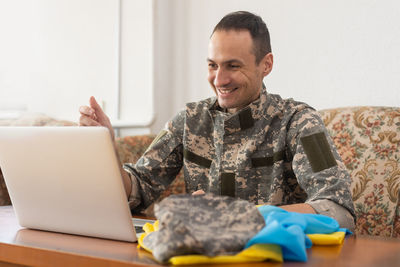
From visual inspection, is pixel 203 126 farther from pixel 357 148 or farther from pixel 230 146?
pixel 357 148

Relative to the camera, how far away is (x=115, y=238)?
1.02 meters

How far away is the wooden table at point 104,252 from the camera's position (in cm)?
86

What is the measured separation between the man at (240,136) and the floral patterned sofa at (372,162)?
54 centimetres

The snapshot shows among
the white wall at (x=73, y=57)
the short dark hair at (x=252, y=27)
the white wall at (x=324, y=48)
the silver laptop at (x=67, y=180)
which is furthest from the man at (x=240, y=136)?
the white wall at (x=73, y=57)

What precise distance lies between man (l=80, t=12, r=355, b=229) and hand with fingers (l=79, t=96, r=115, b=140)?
8.5 inches

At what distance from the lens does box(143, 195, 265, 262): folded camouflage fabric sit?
81 cm

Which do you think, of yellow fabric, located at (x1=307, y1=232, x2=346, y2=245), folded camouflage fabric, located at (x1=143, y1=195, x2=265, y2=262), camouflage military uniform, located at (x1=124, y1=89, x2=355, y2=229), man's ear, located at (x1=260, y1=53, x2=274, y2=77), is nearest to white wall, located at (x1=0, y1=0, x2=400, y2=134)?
man's ear, located at (x1=260, y1=53, x2=274, y2=77)

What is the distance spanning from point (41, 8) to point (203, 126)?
187cm

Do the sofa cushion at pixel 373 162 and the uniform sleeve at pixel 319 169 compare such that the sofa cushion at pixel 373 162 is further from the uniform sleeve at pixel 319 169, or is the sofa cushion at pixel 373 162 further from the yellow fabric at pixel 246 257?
the yellow fabric at pixel 246 257

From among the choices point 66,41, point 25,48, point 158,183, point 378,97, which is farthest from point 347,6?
point 25,48

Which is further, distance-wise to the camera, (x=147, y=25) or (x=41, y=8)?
(x=41, y=8)

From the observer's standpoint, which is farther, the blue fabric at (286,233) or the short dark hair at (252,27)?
the short dark hair at (252,27)

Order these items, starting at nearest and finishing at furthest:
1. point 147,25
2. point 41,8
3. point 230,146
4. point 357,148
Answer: point 230,146, point 357,148, point 147,25, point 41,8

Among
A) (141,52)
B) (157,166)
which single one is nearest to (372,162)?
(157,166)
